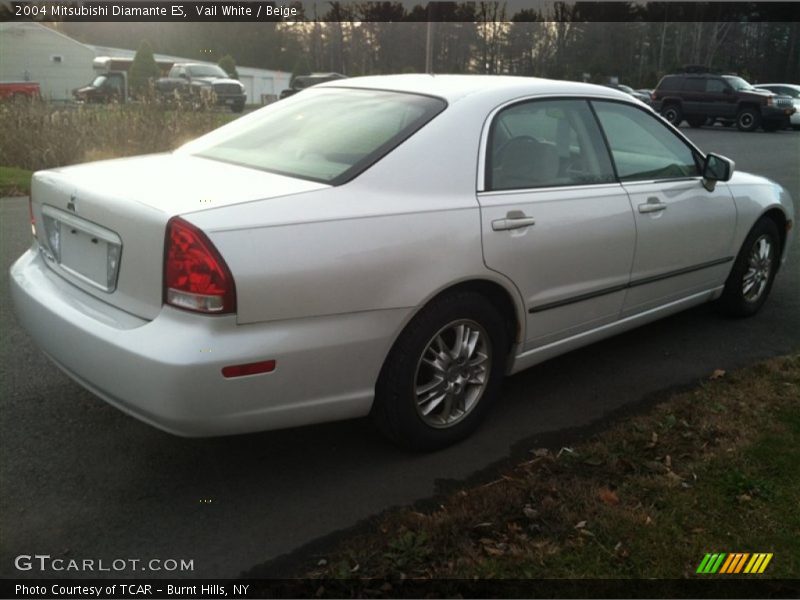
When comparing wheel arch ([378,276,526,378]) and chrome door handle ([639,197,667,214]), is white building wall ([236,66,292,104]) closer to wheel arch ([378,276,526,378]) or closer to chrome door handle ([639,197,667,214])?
chrome door handle ([639,197,667,214])

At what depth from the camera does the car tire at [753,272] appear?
204 inches

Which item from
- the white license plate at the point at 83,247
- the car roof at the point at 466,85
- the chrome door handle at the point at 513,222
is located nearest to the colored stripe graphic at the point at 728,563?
Answer: the chrome door handle at the point at 513,222

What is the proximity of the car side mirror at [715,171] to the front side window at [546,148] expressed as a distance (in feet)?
3.00

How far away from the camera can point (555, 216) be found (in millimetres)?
3619

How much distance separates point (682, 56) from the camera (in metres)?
43.4

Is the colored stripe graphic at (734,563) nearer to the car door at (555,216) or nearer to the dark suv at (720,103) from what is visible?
the car door at (555,216)

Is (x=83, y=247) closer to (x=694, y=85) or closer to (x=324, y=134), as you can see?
(x=324, y=134)

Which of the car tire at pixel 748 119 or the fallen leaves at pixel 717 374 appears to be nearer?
the fallen leaves at pixel 717 374

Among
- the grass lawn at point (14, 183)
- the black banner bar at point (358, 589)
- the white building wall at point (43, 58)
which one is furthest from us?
the white building wall at point (43, 58)

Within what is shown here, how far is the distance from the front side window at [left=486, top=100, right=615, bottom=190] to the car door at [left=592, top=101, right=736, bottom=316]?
0.14 metres

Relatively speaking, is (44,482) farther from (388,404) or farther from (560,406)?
(560,406)

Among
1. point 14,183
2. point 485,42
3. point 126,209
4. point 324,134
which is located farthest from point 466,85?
point 485,42

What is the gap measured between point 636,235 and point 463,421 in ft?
4.62

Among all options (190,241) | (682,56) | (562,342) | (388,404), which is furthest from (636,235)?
(682,56)
